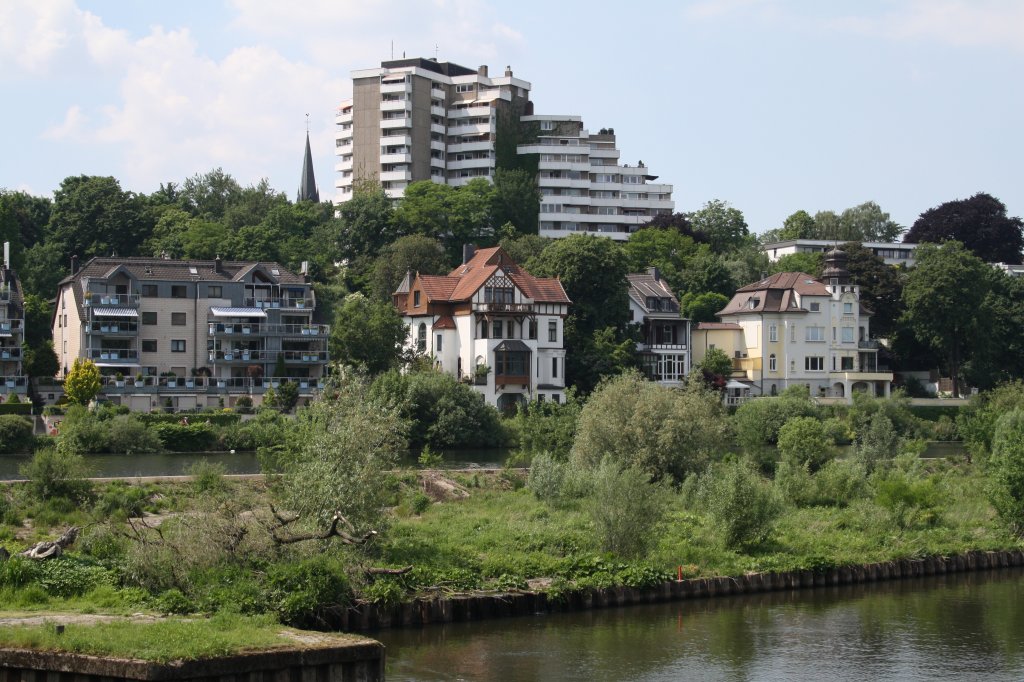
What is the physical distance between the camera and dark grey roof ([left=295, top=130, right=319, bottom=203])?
15675cm

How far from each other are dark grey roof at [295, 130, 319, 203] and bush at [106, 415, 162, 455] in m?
84.7

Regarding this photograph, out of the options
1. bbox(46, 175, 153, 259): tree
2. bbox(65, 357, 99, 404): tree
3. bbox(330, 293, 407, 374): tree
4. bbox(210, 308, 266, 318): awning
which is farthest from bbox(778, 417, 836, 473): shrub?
bbox(46, 175, 153, 259): tree

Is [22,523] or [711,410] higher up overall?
[711,410]

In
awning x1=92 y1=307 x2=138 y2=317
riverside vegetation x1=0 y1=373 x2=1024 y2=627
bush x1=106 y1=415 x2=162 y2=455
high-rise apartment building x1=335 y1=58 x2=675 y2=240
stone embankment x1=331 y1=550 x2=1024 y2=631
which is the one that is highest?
high-rise apartment building x1=335 y1=58 x2=675 y2=240

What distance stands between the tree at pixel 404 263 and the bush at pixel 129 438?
31.5 meters

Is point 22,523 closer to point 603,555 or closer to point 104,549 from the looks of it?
point 104,549

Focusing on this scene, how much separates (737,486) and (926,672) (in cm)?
1179

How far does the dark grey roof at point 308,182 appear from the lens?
157m

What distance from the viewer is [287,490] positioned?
39000mm

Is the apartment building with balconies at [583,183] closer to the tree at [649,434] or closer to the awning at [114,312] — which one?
the awning at [114,312]

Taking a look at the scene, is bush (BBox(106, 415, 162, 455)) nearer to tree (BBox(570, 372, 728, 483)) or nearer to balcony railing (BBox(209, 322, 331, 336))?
balcony railing (BBox(209, 322, 331, 336))

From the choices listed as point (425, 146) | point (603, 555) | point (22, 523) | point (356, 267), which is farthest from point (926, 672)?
point (425, 146)

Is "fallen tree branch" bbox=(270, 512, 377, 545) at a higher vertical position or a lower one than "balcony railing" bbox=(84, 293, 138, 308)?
lower

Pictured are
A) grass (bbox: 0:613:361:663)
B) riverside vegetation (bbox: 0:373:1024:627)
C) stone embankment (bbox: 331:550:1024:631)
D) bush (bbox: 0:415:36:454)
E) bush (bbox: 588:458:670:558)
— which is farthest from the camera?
bush (bbox: 0:415:36:454)
